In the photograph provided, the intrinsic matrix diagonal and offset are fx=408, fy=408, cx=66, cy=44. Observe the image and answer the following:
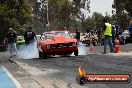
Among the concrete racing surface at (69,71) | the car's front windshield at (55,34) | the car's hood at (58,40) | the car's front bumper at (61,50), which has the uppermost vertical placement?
the car's front windshield at (55,34)

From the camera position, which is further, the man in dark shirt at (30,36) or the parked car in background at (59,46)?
the man in dark shirt at (30,36)

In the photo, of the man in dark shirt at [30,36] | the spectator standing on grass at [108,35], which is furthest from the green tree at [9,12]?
the spectator standing on grass at [108,35]

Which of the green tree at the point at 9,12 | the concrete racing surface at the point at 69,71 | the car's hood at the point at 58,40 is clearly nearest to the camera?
the concrete racing surface at the point at 69,71

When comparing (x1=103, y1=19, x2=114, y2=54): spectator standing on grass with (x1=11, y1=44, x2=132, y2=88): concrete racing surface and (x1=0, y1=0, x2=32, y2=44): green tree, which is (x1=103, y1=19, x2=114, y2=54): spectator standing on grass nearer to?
(x1=11, y1=44, x2=132, y2=88): concrete racing surface

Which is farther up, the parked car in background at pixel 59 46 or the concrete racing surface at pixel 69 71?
the parked car in background at pixel 59 46

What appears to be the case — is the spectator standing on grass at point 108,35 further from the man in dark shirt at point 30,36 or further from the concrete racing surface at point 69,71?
the concrete racing surface at point 69,71

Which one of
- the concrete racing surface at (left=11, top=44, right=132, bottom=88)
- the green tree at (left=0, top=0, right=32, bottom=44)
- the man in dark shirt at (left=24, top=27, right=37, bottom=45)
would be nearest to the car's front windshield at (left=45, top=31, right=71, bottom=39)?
the man in dark shirt at (left=24, top=27, right=37, bottom=45)

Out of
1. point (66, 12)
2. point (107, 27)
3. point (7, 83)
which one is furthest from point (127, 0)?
point (7, 83)

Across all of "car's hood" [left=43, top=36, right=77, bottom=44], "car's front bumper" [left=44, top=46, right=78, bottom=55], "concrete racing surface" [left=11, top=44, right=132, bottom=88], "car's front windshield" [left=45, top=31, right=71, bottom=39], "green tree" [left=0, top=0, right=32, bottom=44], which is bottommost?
"concrete racing surface" [left=11, top=44, right=132, bottom=88]

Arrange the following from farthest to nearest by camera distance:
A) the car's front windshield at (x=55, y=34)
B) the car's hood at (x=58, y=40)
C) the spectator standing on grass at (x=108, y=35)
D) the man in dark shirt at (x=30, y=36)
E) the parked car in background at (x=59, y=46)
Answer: the man in dark shirt at (x=30, y=36), the spectator standing on grass at (x=108, y=35), the car's front windshield at (x=55, y=34), the car's hood at (x=58, y=40), the parked car in background at (x=59, y=46)

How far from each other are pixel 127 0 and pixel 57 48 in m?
47.2

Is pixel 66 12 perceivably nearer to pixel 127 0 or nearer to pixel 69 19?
pixel 69 19

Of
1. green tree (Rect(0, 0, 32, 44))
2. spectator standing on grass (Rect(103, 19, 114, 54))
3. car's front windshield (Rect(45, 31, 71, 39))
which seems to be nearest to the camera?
car's front windshield (Rect(45, 31, 71, 39))

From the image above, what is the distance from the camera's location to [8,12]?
164 ft
